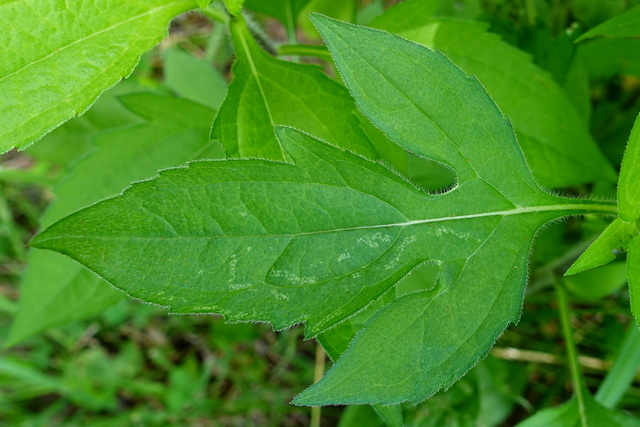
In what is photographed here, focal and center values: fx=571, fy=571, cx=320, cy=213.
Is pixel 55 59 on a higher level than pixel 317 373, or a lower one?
higher

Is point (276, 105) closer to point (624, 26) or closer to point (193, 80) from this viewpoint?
point (624, 26)

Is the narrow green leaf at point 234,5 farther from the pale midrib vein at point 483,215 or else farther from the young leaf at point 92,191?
the young leaf at point 92,191

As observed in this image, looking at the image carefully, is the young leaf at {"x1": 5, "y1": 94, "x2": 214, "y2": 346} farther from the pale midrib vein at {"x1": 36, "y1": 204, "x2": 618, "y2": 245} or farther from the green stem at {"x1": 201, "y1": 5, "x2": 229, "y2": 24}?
the pale midrib vein at {"x1": 36, "y1": 204, "x2": 618, "y2": 245}

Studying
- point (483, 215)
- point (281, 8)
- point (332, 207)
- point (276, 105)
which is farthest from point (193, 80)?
point (483, 215)

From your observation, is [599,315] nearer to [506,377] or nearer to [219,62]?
[506,377]

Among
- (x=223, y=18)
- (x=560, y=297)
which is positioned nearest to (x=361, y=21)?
(x=223, y=18)

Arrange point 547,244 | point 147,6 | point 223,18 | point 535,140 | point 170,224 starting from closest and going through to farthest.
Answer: point 170,224 → point 147,6 → point 223,18 → point 535,140 → point 547,244

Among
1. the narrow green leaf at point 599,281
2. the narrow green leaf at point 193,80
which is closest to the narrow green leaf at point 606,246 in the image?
the narrow green leaf at point 599,281
